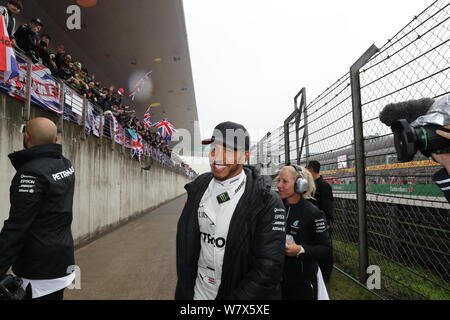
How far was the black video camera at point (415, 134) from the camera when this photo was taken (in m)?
1.07

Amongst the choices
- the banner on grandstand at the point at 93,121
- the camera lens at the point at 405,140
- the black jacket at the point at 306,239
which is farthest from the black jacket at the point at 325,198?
the banner on grandstand at the point at 93,121

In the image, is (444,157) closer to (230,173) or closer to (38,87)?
(230,173)

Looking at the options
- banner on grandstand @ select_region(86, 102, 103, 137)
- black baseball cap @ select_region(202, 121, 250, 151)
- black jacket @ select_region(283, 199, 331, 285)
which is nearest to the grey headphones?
black jacket @ select_region(283, 199, 331, 285)

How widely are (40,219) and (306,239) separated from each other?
2.03 metres

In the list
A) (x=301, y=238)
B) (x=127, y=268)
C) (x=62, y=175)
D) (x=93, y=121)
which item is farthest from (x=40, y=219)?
(x=93, y=121)

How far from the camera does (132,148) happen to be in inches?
453

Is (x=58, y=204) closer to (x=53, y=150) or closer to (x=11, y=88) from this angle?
(x=53, y=150)

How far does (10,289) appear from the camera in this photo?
150cm

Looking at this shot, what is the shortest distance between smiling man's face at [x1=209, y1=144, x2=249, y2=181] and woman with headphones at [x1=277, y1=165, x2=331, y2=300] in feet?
2.60

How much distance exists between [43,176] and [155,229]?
24.5ft

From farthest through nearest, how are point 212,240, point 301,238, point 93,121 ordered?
point 93,121
point 301,238
point 212,240

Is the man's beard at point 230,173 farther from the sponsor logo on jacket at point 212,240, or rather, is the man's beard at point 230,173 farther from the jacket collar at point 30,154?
the jacket collar at point 30,154
